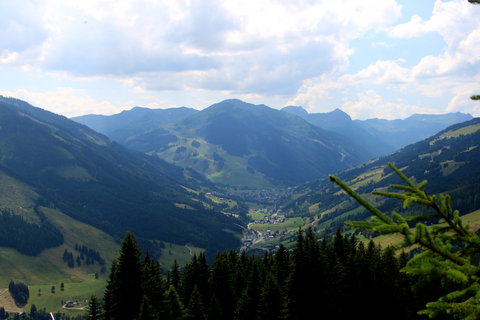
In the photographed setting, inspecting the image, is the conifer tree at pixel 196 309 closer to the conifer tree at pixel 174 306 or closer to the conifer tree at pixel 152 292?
the conifer tree at pixel 152 292

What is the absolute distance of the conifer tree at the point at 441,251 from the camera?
8.08m

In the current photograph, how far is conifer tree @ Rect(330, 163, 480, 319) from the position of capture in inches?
318

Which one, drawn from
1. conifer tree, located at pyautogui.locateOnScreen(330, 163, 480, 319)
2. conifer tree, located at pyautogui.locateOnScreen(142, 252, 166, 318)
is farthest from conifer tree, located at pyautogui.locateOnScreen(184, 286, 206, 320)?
conifer tree, located at pyautogui.locateOnScreen(330, 163, 480, 319)

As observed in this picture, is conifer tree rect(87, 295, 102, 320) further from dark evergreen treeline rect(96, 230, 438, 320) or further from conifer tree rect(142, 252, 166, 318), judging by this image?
conifer tree rect(142, 252, 166, 318)

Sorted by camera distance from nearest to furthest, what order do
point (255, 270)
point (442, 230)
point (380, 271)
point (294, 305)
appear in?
point (442, 230), point (294, 305), point (380, 271), point (255, 270)

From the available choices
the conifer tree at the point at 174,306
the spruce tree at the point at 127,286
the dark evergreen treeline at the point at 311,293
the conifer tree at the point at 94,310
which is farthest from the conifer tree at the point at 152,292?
the conifer tree at the point at 94,310

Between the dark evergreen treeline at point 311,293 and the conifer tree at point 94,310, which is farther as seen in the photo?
the dark evergreen treeline at point 311,293

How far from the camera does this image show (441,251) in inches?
340

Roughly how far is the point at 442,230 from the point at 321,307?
5509cm

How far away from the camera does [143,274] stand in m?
48.2

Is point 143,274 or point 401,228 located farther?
point 143,274

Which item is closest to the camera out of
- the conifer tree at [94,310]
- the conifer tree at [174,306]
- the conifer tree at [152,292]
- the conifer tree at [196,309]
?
the conifer tree at [94,310]

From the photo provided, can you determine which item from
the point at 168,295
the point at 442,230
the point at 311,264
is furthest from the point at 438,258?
the point at 311,264

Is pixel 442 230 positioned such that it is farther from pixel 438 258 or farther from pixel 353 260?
pixel 353 260
